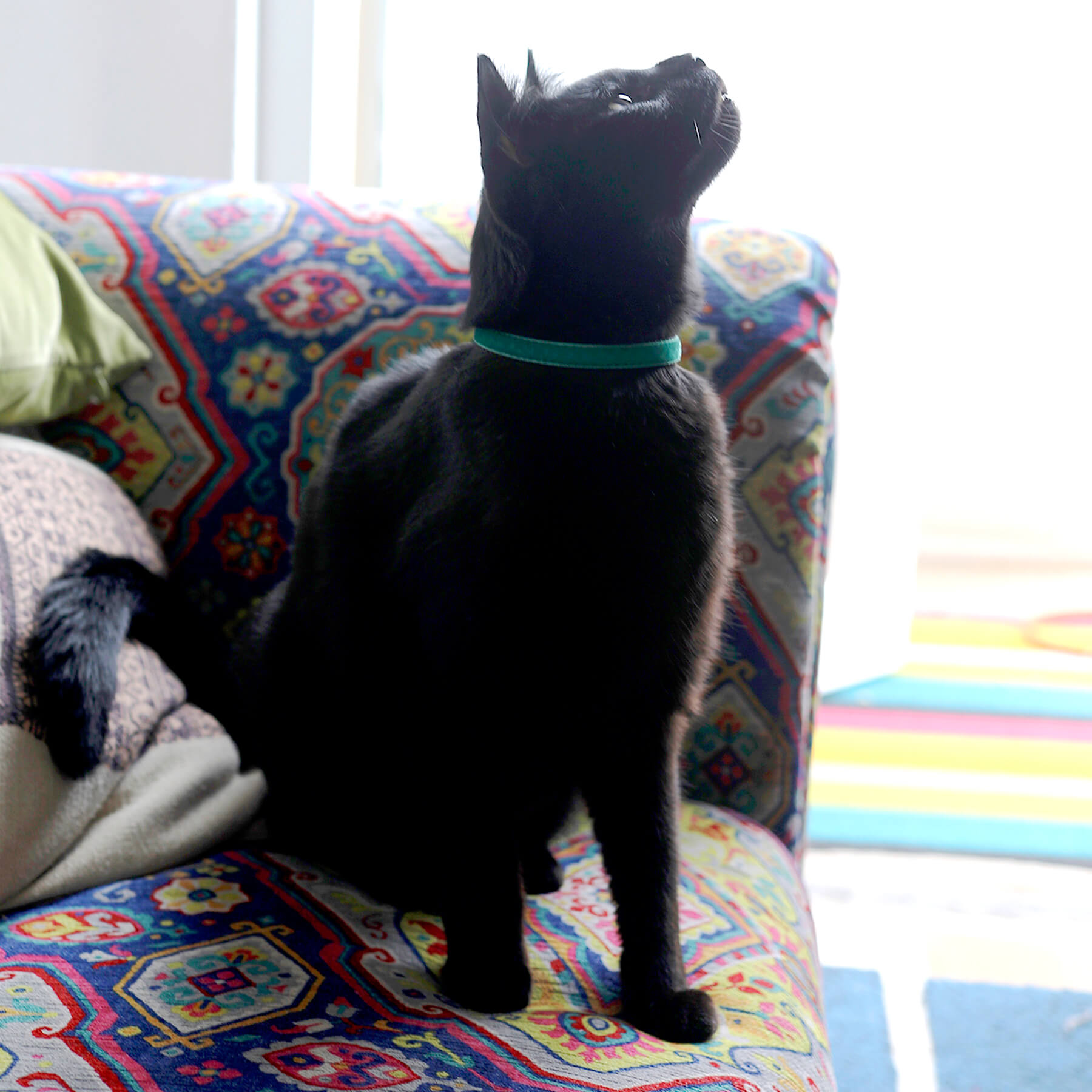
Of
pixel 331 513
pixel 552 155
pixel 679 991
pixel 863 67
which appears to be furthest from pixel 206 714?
pixel 863 67

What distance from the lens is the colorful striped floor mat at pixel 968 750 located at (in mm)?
2045

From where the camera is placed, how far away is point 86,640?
81 centimetres

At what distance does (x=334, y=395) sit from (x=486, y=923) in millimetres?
602

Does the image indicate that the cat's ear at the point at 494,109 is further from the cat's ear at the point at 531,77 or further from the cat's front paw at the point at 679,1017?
the cat's front paw at the point at 679,1017

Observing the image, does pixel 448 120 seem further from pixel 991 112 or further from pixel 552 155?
pixel 552 155

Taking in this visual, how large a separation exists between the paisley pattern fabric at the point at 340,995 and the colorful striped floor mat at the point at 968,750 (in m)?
1.26

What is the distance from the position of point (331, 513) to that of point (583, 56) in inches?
45.6

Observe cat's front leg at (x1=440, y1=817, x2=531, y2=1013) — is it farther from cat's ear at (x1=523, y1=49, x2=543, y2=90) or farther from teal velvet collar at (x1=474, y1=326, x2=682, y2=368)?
cat's ear at (x1=523, y1=49, x2=543, y2=90)

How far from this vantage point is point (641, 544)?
0.68 meters

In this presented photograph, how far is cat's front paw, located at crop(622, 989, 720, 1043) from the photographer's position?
0.71m

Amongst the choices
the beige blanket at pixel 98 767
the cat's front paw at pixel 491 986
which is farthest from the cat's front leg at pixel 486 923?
the beige blanket at pixel 98 767

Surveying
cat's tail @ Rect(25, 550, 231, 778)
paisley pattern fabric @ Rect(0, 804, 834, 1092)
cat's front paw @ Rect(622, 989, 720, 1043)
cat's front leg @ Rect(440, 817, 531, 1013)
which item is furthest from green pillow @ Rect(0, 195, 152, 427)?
cat's front paw @ Rect(622, 989, 720, 1043)

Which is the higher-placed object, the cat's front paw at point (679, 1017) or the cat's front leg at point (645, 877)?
the cat's front leg at point (645, 877)

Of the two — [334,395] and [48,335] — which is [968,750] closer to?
[334,395]
